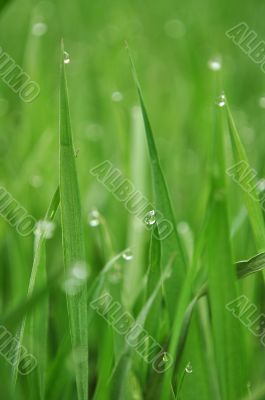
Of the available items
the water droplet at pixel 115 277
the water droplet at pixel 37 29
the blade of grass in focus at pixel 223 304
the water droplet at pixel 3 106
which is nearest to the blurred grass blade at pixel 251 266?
the blade of grass in focus at pixel 223 304

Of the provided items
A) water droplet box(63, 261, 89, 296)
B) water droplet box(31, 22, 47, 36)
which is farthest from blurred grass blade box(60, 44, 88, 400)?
water droplet box(31, 22, 47, 36)

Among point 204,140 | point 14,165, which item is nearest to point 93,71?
point 204,140

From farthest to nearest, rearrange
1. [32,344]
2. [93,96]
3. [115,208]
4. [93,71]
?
1. [93,71]
2. [93,96]
3. [115,208]
4. [32,344]

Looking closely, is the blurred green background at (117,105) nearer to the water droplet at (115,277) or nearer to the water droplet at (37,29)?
the water droplet at (37,29)

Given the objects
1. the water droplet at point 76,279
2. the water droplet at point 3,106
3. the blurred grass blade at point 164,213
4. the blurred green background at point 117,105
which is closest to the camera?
the water droplet at point 76,279

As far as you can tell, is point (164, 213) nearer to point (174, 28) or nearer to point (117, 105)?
point (117, 105)

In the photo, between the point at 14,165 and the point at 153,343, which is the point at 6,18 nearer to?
the point at 14,165

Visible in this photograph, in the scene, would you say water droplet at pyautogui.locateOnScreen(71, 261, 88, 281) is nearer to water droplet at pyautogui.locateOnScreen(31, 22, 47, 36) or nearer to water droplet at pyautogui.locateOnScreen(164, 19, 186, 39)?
water droplet at pyautogui.locateOnScreen(31, 22, 47, 36)

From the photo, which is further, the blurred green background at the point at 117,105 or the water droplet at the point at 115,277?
the blurred green background at the point at 117,105
